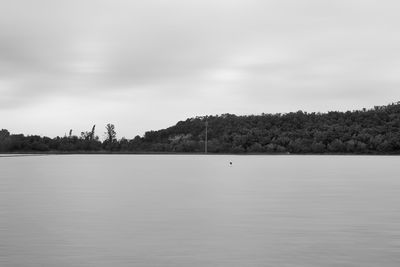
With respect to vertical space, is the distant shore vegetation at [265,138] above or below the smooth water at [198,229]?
above

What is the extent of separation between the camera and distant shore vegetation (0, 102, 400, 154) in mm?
126438

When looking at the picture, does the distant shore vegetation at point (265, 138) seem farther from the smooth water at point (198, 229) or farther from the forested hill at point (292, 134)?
the smooth water at point (198, 229)

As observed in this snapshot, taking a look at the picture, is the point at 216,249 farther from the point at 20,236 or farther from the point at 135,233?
the point at 20,236

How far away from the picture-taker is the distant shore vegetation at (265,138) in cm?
12644

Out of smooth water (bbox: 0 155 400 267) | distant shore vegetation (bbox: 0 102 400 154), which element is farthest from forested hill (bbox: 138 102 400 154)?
smooth water (bbox: 0 155 400 267)

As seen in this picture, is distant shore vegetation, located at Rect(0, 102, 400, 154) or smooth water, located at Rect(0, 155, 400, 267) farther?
distant shore vegetation, located at Rect(0, 102, 400, 154)

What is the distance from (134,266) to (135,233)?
10.7ft

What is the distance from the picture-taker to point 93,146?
135m

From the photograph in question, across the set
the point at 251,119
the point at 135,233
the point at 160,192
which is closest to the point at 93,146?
the point at 251,119

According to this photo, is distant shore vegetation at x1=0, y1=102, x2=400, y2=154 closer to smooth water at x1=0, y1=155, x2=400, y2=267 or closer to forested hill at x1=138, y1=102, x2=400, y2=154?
forested hill at x1=138, y1=102, x2=400, y2=154

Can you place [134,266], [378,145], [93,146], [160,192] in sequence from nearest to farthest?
[134,266] → [160,192] → [378,145] → [93,146]

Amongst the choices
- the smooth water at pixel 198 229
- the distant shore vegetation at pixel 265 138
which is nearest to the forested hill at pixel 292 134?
the distant shore vegetation at pixel 265 138

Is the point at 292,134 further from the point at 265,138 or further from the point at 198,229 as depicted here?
the point at 198,229

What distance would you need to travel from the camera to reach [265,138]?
13912 centimetres
